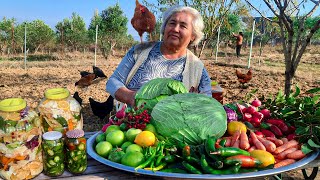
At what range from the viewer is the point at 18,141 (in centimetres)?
121

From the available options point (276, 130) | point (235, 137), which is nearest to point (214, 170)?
point (235, 137)

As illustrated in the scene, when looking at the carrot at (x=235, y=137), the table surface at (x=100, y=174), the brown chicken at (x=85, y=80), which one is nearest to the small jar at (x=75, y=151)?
the table surface at (x=100, y=174)

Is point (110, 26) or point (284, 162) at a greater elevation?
point (110, 26)

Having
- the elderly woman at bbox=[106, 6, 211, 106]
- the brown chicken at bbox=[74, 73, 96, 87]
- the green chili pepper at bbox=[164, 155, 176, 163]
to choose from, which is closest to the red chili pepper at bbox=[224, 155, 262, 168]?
the green chili pepper at bbox=[164, 155, 176, 163]

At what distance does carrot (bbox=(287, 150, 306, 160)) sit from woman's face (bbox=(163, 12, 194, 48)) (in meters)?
1.30

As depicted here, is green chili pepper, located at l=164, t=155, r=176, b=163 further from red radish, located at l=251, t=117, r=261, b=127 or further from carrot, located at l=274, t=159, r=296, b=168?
red radish, located at l=251, t=117, r=261, b=127

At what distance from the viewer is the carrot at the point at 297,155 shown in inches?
61.2

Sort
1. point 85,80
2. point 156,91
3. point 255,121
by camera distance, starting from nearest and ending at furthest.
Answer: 1. point 156,91
2. point 255,121
3. point 85,80

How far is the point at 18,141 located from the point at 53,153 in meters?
0.15

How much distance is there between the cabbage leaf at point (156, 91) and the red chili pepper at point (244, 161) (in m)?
0.60

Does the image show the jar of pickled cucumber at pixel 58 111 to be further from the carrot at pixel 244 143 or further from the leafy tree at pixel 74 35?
the leafy tree at pixel 74 35

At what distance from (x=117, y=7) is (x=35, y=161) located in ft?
78.3

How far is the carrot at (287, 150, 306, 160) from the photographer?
156 cm

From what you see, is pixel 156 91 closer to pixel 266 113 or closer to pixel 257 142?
pixel 257 142
